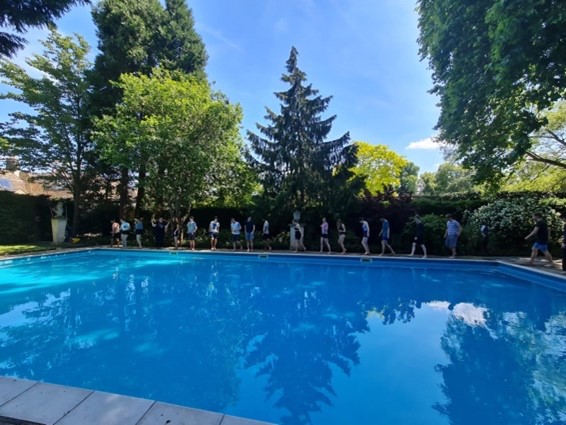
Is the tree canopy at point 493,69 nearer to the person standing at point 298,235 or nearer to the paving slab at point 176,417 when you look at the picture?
the person standing at point 298,235

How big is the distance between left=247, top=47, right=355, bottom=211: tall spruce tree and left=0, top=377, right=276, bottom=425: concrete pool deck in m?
12.0

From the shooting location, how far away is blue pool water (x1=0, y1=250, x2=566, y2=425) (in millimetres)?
3109

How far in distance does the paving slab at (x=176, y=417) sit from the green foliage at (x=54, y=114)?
738 inches

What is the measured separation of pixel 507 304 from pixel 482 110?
669 centimetres

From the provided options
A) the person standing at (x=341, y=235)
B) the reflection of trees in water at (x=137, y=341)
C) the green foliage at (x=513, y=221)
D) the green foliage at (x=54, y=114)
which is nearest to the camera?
the reflection of trees in water at (x=137, y=341)

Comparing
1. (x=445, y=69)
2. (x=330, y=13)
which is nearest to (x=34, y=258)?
(x=330, y=13)

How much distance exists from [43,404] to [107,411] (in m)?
0.57

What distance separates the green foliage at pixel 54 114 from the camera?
15711 millimetres

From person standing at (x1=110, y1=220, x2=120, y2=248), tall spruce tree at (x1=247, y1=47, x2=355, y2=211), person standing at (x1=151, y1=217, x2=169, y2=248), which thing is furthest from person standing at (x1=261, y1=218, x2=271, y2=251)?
person standing at (x1=110, y1=220, x2=120, y2=248)

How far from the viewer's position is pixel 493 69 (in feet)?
23.9

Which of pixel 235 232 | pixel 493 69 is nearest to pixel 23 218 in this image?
pixel 235 232

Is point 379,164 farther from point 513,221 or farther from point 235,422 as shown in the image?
point 235,422

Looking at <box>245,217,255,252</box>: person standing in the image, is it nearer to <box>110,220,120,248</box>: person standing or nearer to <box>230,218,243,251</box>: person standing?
<box>230,218,243,251</box>: person standing

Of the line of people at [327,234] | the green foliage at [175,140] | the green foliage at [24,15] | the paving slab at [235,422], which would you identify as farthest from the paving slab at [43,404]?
the green foliage at [175,140]
